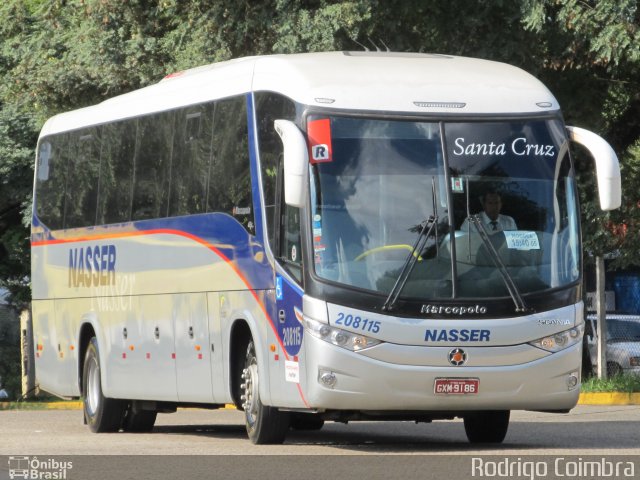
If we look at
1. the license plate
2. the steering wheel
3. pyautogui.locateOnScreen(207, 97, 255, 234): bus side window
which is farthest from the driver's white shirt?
pyautogui.locateOnScreen(207, 97, 255, 234): bus side window

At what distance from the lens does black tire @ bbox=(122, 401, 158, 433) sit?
18.8m

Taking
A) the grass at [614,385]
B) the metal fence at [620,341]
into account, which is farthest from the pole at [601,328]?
the metal fence at [620,341]

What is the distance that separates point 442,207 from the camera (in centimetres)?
1358

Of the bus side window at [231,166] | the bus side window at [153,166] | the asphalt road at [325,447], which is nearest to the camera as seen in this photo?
the asphalt road at [325,447]

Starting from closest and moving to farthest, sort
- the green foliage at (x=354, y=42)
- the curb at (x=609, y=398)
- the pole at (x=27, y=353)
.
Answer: the green foliage at (x=354, y=42)
the curb at (x=609, y=398)
the pole at (x=27, y=353)

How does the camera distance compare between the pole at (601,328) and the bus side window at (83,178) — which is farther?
the pole at (601,328)

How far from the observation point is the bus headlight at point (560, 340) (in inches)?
534

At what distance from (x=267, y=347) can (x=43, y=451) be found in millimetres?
2242

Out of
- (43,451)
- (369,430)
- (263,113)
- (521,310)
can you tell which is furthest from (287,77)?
(369,430)

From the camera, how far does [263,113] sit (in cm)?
1465

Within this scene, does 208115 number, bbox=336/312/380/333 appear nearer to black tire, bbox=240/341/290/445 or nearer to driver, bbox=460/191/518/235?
driver, bbox=460/191/518/235

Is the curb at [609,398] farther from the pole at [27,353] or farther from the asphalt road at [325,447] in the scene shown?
the pole at [27,353]
